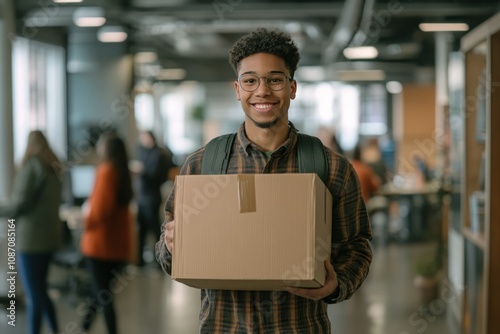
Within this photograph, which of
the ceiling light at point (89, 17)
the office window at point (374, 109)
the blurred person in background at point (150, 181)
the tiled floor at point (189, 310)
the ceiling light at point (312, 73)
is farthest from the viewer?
the office window at point (374, 109)

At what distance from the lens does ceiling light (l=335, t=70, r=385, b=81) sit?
649 inches

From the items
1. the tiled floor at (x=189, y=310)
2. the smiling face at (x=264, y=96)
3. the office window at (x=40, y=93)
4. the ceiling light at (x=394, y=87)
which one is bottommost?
the tiled floor at (x=189, y=310)

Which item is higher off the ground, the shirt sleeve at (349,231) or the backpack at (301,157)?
the backpack at (301,157)

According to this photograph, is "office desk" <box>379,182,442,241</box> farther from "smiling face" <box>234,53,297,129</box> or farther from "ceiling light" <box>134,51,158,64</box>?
"smiling face" <box>234,53,297,129</box>

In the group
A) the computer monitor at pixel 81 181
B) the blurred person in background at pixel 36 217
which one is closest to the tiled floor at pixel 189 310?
the blurred person in background at pixel 36 217

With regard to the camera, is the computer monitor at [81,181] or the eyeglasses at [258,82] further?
the computer monitor at [81,181]

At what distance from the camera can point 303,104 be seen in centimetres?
1656

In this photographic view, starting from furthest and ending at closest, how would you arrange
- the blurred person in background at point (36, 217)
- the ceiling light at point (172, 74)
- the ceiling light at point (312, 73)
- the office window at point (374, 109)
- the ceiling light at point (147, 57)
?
the office window at point (374, 109), the ceiling light at point (312, 73), the ceiling light at point (172, 74), the ceiling light at point (147, 57), the blurred person in background at point (36, 217)

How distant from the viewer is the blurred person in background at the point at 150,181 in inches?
347

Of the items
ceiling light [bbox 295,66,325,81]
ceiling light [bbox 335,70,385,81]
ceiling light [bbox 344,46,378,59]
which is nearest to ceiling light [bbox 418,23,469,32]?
ceiling light [bbox 344,46,378,59]

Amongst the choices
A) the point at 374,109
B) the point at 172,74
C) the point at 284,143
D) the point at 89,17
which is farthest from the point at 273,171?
the point at 374,109

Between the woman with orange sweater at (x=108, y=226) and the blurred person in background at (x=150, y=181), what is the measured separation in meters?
3.46

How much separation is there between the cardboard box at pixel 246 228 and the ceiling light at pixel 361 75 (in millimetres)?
14598

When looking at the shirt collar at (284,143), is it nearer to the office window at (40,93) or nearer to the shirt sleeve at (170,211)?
the shirt sleeve at (170,211)
